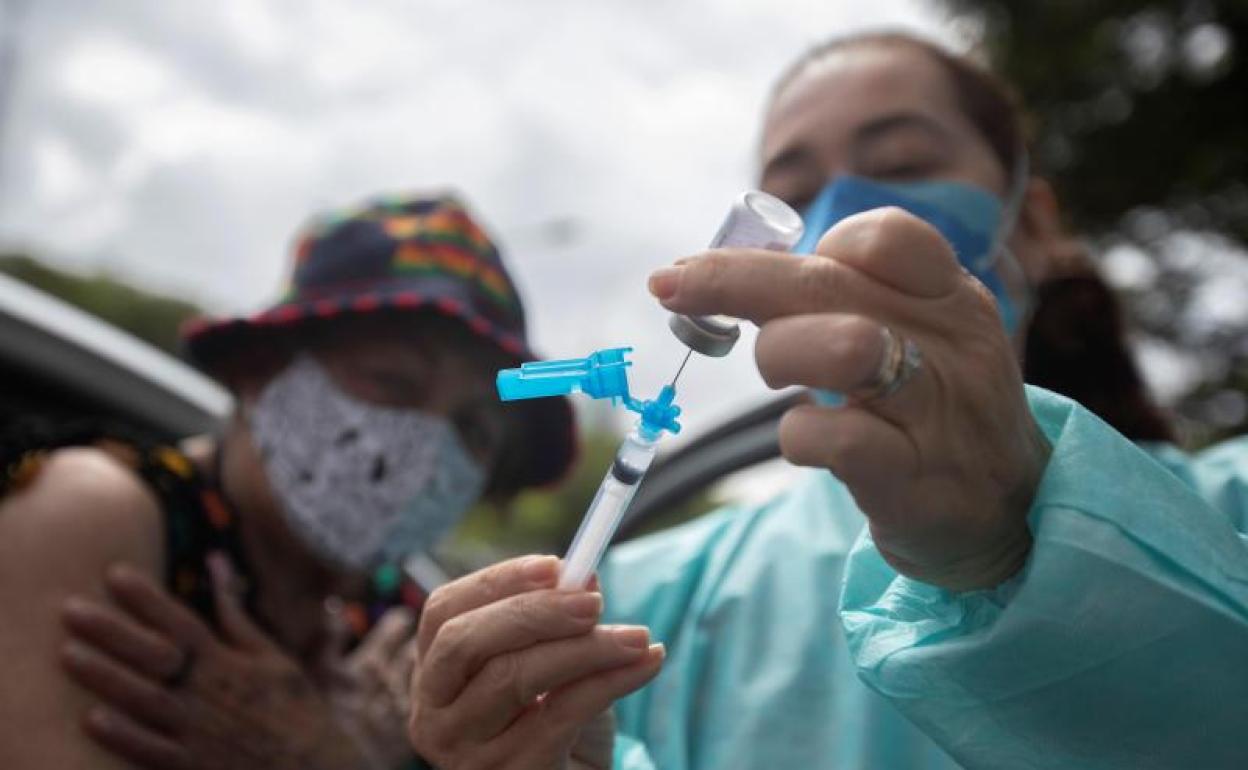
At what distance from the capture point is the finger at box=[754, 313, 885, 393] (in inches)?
26.0

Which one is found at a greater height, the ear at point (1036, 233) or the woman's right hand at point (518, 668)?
the ear at point (1036, 233)

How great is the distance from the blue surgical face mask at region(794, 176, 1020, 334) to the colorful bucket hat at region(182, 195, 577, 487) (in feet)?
2.61

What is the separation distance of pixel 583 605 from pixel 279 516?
49.9 inches

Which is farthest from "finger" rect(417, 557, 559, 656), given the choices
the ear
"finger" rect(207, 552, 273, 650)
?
the ear

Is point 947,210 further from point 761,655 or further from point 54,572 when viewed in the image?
point 54,572

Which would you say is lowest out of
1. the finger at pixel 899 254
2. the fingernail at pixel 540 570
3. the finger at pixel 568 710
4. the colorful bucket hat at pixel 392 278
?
the finger at pixel 568 710

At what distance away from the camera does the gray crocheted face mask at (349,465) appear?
6.40 feet

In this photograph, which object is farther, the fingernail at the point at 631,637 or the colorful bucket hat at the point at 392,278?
the colorful bucket hat at the point at 392,278

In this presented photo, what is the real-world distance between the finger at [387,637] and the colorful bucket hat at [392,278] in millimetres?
519

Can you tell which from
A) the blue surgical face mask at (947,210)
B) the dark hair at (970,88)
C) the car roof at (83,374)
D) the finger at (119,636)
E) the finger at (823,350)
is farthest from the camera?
the car roof at (83,374)

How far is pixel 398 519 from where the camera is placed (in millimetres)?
1994

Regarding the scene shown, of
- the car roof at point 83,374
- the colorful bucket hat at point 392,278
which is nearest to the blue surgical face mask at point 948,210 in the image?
the colorful bucket hat at point 392,278

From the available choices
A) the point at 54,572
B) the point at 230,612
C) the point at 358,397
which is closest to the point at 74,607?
the point at 54,572

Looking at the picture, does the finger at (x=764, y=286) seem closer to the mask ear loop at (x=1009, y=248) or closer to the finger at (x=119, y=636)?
the mask ear loop at (x=1009, y=248)
